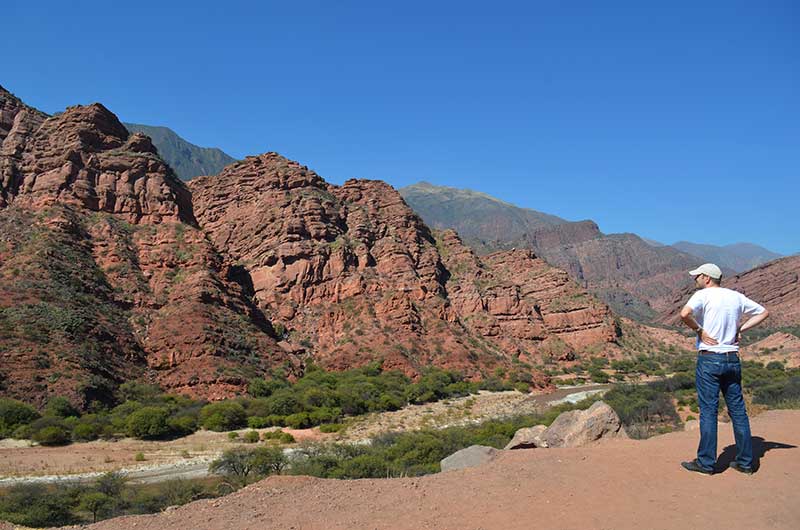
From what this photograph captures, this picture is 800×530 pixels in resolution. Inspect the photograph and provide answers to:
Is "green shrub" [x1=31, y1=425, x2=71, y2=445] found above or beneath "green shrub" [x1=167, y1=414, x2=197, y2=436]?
above

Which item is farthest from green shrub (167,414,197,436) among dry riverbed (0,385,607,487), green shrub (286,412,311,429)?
green shrub (286,412,311,429)

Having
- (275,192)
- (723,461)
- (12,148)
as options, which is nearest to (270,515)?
(723,461)

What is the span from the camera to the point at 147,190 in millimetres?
66750

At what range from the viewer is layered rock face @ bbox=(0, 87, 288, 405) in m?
42.8

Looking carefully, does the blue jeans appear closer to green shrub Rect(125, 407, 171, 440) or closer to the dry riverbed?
the dry riverbed

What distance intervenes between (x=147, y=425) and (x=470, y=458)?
32.1 metres

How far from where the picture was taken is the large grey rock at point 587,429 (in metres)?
12.4

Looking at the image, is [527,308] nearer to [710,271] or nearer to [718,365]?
[710,271]

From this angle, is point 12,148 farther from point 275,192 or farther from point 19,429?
point 19,429

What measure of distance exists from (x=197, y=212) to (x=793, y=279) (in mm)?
127718

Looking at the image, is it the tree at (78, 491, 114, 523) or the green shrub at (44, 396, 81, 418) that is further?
the green shrub at (44, 396, 81, 418)

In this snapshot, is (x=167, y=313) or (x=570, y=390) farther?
(x=570, y=390)

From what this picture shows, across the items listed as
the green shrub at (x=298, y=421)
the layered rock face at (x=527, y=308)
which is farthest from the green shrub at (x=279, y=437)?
the layered rock face at (x=527, y=308)

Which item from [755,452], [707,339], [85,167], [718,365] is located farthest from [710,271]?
[85,167]
